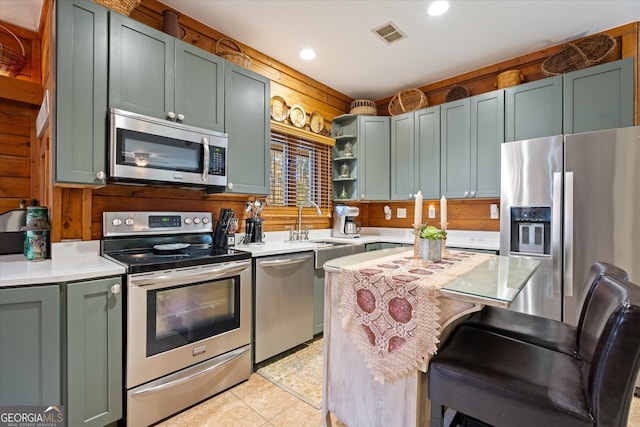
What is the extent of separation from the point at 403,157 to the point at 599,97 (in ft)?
5.72

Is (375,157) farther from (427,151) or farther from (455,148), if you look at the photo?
(455,148)

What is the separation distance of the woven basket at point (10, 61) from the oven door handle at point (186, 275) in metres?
1.81

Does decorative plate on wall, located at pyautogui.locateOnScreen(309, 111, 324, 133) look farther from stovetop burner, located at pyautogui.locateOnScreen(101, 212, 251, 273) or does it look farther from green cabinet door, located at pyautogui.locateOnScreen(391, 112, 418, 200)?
stovetop burner, located at pyautogui.locateOnScreen(101, 212, 251, 273)

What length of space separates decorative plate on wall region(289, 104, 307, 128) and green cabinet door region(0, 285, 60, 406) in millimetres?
2502

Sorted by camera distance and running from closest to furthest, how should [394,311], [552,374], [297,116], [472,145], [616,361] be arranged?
[616,361] → [552,374] → [394,311] → [472,145] → [297,116]

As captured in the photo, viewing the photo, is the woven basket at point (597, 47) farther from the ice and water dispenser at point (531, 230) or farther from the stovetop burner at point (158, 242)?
the stovetop burner at point (158, 242)

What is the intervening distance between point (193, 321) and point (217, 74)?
1.79 meters

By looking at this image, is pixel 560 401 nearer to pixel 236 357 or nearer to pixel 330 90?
pixel 236 357

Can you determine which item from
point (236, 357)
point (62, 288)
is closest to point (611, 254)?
point (236, 357)

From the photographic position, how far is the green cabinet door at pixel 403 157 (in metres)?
3.52

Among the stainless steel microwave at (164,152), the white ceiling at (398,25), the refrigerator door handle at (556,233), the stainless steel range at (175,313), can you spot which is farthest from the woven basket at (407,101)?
the stainless steel range at (175,313)

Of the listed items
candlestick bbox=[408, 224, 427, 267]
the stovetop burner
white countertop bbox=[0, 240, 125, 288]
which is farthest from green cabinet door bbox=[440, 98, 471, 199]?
white countertop bbox=[0, 240, 125, 288]

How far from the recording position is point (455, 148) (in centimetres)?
319

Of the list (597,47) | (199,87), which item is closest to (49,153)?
(199,87)
